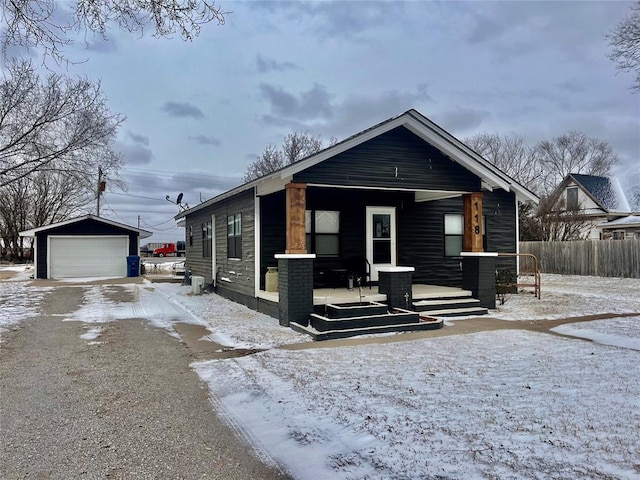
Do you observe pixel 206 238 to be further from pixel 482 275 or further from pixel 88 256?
pixel 88 256

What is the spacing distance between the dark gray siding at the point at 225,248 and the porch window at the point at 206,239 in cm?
18

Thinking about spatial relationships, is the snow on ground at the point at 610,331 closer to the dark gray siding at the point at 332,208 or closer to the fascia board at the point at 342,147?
the fascia board at the point at 342,147

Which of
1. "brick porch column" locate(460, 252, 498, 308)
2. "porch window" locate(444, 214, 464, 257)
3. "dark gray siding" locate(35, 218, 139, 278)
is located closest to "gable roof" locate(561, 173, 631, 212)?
"porch window" locate(444, 214, 464, 257)

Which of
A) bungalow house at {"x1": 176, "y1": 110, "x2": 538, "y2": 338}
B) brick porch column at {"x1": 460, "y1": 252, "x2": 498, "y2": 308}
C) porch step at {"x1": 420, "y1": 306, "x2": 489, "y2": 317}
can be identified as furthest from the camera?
brick porch column at {"x1": 460, "y1": 252, "x2": 498, "y2": 308}

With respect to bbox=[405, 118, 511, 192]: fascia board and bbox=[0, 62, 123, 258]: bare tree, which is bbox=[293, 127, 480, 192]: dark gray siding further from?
bbox=[0, 62, 123, 258]: bare tree

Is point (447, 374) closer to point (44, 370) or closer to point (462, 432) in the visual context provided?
point (462, 432)

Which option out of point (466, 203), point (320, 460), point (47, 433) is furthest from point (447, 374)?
point (466, 203)

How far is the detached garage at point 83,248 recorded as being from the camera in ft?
76.8

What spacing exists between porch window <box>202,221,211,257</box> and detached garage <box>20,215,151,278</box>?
10.2 meters

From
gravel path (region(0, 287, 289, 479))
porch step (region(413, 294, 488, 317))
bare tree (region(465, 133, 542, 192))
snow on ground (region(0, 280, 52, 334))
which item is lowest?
gravel path (region(0, 287, 289, 479))

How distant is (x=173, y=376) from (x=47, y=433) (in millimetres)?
1806

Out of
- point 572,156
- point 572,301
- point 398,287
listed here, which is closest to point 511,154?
point 572,156

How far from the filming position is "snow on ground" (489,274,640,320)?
10016 millimetres

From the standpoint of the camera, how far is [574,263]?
20875mm
